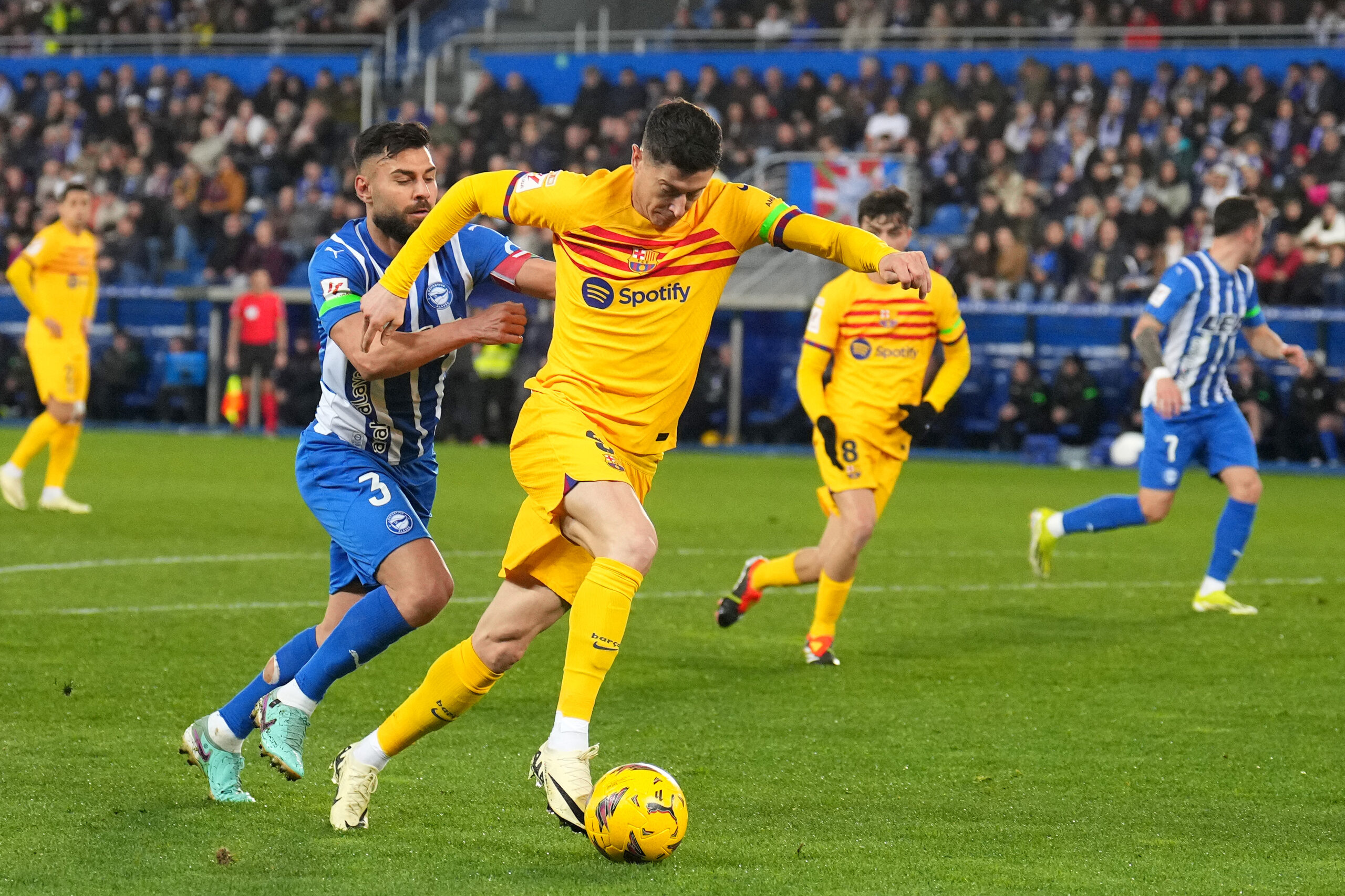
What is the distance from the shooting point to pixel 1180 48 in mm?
23750

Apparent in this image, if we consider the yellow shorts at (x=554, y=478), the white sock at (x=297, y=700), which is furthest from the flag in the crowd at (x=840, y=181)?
the white sock at (x=297, y=700)

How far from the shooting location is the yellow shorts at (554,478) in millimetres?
4988

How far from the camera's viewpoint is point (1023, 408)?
21.1m

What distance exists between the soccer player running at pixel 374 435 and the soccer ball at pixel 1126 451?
50.6 feet

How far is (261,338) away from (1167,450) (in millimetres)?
15937

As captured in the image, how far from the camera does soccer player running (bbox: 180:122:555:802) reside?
507 cm

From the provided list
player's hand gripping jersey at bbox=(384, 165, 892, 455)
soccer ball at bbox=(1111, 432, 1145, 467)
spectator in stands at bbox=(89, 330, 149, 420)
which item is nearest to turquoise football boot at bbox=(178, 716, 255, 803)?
player's hand gripping jersey at bbox=(384, 165, 892, 455)

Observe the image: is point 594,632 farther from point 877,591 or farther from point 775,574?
point 877,591

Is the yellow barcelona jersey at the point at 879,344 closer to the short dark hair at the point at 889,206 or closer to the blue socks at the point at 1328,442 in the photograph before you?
the short dark hair at the point at 889,206

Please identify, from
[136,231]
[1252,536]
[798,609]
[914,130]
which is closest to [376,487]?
[798,609]

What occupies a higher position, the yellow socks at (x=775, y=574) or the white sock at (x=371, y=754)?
the white sock at (x=371, y=754)

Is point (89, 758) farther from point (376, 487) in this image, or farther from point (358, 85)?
point (358, 85)

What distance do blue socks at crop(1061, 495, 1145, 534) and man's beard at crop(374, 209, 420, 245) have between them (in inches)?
228

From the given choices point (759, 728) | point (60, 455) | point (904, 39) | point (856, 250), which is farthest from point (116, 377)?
point (856, 250)
